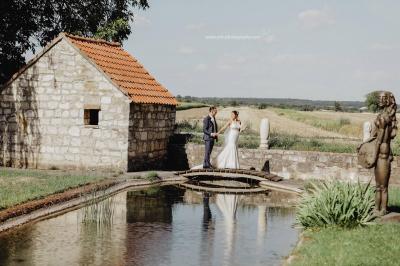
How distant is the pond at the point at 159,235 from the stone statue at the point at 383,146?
2.04m

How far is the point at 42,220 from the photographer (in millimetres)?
12406

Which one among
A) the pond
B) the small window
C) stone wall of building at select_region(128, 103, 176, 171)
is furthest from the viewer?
A: the small window

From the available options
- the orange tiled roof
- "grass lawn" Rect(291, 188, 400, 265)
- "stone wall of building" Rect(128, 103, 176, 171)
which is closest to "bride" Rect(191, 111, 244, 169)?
"stone wall of building" Rect(128, 103, 176, 171)

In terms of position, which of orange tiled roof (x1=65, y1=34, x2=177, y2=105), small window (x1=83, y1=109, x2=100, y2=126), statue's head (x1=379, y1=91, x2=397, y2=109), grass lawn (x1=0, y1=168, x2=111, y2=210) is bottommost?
grass lawn (x1=0, y1=168, x2=111, y2=210)

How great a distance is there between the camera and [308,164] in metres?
21.3

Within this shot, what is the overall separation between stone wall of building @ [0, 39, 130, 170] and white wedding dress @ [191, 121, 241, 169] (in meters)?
3.47

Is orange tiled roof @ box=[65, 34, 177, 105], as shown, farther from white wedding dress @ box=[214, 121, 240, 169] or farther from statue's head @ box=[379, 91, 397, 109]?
statue's head @ box=[379, 91, 397, 109]

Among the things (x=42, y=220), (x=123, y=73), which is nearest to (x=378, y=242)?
(x=42, y=220)

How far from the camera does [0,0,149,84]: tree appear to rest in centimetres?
2731

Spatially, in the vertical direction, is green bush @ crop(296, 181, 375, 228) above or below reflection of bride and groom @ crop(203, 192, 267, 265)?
above

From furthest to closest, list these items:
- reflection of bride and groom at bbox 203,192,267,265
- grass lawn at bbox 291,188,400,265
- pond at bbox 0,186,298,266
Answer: reflection of bride and groom at bbox 203,192,267,265
pond at bbox 0,186,298,266
grass lawn at bbox 291,188,400,265

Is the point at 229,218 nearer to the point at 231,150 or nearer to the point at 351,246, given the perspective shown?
the point at 351,246

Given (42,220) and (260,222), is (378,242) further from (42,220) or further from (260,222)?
(42,220)

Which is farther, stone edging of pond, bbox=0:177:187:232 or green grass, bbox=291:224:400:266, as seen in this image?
stone edging of pond, bbox=0:177:187:232
